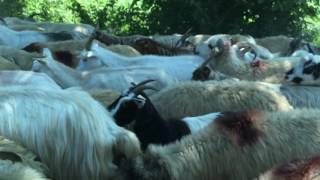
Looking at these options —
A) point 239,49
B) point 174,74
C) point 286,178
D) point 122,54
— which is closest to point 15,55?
point 122,54

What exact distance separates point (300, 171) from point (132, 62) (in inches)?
216

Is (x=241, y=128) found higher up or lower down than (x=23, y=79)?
higher up

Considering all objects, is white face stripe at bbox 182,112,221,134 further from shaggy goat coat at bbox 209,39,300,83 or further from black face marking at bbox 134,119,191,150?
shaggy goat coat at bbox 209,39,300,83

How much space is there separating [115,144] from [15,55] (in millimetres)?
5075

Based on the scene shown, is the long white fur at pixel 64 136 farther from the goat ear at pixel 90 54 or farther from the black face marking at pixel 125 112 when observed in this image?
the goat ear at pixel 90 54

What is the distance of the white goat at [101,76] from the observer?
27.7ft

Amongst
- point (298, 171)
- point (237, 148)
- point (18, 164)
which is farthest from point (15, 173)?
point (237, 148)

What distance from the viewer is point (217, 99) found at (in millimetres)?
7500

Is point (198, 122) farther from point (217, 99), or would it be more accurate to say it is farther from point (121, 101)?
point (217, 99)

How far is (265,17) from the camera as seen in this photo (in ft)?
60.4

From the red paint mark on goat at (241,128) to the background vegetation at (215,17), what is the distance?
1219cm

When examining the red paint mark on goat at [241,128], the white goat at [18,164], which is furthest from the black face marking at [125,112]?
the white goat at [18,164]

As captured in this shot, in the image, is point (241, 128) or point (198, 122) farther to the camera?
point (198, 122)

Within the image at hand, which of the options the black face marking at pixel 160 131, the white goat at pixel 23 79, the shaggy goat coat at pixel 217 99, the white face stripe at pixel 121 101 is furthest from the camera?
the shaggy goat coat at pixel 217 99
